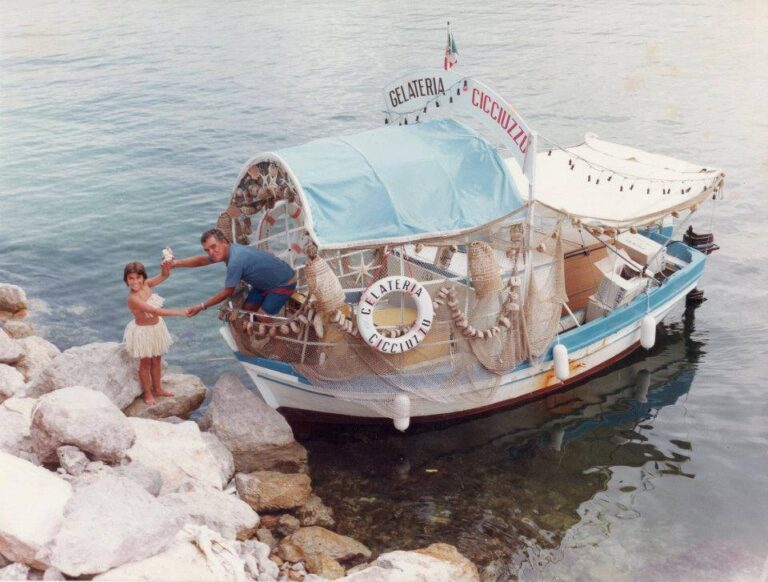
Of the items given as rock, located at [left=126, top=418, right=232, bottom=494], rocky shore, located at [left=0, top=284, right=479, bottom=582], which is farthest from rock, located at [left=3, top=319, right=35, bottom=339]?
rock, located at [left=126, top=418, right=232, bottom=494]

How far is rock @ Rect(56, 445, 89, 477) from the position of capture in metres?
9.33

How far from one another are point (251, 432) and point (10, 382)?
3.90 m

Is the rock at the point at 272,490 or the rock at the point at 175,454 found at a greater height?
the rock at the point at 175,454

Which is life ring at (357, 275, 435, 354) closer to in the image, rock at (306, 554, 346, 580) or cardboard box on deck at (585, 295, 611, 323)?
rock at (306, 554, 346, 580)

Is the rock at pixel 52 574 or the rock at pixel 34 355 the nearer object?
the rock at pixel 52 574

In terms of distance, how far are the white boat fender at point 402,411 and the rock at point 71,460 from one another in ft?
14.6

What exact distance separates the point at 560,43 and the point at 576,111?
10.3m

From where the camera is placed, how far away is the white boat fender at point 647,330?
45.8 feet

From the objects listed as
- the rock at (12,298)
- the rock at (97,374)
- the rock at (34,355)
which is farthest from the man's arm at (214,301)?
the rock at (12,298)

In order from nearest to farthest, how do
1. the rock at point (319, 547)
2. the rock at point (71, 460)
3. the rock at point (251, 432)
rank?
the rock at point (71, 460) → the rock at point (319, 547) → the rock at point (251, 432)

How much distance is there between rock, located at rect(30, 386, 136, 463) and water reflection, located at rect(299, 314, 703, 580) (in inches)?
122

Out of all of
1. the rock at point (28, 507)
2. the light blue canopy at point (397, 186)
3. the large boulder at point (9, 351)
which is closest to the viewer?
the rock at point (28, 507)

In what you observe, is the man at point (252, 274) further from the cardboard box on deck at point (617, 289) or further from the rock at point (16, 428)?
the cardboard box on deck at point (617, 289)

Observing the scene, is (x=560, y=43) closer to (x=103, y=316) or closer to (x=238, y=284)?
(x=103, y=316)
